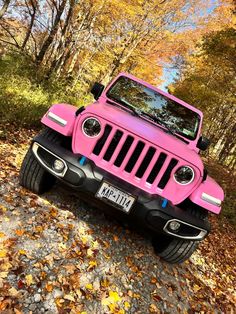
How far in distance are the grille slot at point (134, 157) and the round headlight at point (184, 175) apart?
49 centimetres

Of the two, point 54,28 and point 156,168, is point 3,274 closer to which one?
point 156,168

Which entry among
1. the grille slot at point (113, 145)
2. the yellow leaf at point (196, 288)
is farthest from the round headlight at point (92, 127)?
the yellow leaf at point (196, 288)

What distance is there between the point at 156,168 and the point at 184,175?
329mm

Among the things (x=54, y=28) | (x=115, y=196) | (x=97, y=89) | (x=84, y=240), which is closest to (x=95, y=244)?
(x=84, y=240)

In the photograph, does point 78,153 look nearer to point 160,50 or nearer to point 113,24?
point 113,24

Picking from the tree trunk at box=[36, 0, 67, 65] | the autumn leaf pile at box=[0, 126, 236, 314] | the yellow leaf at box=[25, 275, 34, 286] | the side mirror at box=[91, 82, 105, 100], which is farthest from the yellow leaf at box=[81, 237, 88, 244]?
the tree trunk at box=[36, 0, 67, 65]

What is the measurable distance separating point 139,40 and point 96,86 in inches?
524

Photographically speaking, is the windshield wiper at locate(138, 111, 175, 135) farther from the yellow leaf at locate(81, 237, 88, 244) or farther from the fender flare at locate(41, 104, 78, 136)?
the yellow leaf at locate(81, 237, 88, 244)

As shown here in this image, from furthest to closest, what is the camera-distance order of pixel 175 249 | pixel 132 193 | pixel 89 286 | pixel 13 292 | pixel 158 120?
pixel 158 120 → pixel 175 249 → pixel 132 193 → pixel 89 286 → pixel 13 292

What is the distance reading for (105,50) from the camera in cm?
1703

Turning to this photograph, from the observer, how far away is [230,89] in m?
15.7

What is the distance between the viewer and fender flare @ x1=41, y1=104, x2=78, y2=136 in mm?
3834

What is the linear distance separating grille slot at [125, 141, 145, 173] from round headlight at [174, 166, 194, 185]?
486 millimetres

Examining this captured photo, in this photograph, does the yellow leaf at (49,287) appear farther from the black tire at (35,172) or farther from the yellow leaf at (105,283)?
the black tire at (35,172)
